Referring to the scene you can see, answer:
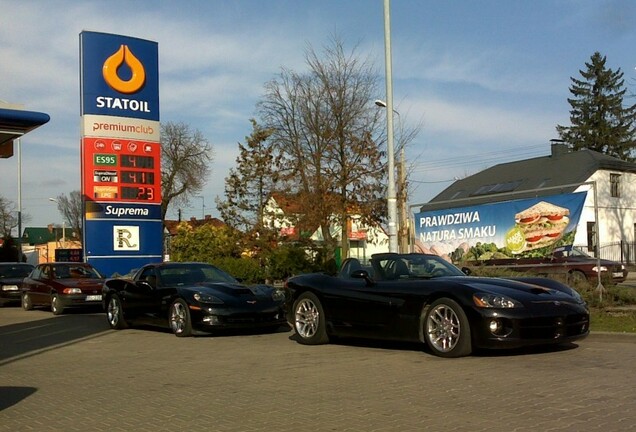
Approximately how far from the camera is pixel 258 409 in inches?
252

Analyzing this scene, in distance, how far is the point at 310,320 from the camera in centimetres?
1091

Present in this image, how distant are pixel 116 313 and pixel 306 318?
5143 mm

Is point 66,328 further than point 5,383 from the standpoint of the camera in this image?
Yes

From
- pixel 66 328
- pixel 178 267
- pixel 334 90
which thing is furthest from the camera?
pixel 334 90

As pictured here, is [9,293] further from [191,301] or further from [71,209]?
[71,209]

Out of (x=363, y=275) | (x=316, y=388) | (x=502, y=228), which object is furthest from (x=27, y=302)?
(x=316, y=388)

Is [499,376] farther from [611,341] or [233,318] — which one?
[233,318]

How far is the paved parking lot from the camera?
5.82m

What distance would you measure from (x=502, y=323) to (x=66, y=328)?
1004 centimetres

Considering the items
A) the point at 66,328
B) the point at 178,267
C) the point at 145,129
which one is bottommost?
the point at 66,328

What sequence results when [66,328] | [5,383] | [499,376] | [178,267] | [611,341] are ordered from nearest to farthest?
1. [499,376]
2. [5,383]
3. [611,341]
4. [178,267]
5. [66,328]

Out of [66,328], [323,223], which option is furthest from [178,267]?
[323,223]

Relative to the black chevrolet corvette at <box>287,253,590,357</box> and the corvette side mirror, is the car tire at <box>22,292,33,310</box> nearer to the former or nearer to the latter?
the black chevrolet corvette at <box>287,253,590,357</box>

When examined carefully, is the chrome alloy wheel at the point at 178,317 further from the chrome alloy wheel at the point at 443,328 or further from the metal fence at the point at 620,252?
the metal fence at the point at 620,252
